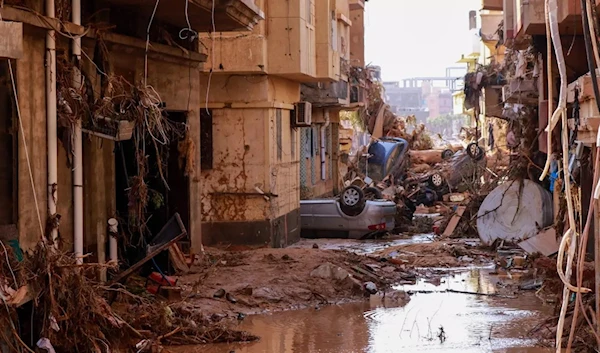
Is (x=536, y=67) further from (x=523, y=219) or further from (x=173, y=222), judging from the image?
(x=173, y=222)

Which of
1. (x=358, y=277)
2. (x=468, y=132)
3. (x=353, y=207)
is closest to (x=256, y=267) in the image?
(x=358, y=277)

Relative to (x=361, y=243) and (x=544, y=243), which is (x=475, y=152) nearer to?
(x=361, y=243)

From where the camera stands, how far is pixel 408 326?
12.4 m

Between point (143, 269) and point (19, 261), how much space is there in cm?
493

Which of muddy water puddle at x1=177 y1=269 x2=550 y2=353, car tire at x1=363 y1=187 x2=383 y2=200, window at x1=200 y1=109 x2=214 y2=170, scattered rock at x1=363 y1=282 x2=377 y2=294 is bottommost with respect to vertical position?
muddy water puddle at x1=177 y1=269 x2=550 y2=353

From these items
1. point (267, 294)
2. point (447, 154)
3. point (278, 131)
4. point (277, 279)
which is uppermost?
point (278, 131)

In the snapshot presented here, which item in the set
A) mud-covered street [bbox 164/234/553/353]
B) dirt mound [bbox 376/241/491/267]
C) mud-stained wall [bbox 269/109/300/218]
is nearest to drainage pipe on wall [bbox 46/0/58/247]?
mud-covered street [bbox 164/234/553/353]

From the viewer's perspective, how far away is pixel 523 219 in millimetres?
20750

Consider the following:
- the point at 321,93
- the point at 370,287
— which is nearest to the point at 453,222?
the point at 321,93

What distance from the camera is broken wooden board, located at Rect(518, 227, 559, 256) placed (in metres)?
18.1

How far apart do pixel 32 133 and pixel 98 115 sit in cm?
166

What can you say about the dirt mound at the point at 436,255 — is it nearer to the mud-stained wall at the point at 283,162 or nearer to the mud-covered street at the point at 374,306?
the mud-covered street at the point at 374,306

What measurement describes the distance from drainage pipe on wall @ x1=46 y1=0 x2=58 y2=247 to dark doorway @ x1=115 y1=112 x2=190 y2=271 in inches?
108

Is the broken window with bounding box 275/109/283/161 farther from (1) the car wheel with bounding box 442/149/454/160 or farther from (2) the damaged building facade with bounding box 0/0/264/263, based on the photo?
(1) the car wheel with bounding box 442/149/454/160
